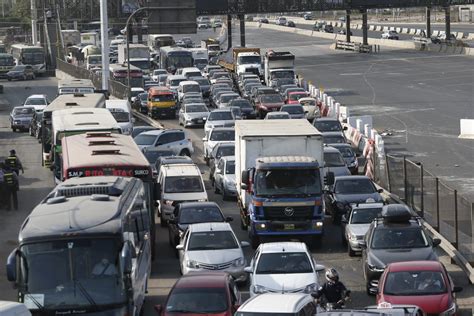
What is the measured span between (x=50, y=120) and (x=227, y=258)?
18247mm

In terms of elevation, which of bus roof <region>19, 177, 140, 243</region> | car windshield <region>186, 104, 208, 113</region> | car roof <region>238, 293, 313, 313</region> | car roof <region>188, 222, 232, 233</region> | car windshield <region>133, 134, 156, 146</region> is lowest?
car windshield <region>186, 104, 208, 113</region>

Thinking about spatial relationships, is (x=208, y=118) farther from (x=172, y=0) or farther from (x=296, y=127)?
(x=296, y=127)


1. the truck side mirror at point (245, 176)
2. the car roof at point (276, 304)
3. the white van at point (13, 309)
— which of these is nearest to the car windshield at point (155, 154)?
the truck side mirror at point (245, 176)

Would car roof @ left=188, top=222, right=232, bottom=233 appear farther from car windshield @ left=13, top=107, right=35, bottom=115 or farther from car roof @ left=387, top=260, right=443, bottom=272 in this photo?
car windshield @ left=13, top=107, right=35, bottom=115

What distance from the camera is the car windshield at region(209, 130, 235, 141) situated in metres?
48.2

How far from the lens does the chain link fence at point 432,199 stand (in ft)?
95.1

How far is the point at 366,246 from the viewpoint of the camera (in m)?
27.5

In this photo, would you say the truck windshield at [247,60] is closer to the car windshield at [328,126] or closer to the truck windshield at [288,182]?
the car windshield at [328,126]

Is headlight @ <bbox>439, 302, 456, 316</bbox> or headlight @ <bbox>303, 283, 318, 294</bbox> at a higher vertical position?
headlight @ <bbox>439, 302, 456, 316</bbox>

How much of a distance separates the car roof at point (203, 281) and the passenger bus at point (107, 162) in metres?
5.02

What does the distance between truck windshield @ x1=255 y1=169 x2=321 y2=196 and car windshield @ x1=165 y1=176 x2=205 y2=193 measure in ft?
16.6

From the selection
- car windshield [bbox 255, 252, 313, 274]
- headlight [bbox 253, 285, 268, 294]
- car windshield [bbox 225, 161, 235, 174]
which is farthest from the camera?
car windshield [bbox 225, 161, 235, 174]

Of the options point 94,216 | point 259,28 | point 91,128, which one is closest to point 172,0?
point 91,128

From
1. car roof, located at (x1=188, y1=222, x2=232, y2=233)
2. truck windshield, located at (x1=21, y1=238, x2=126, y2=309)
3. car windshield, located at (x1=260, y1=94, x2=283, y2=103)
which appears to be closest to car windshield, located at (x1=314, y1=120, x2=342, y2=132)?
car windshield, located at (x1=260, y1=94, x2=283, y2=103)
